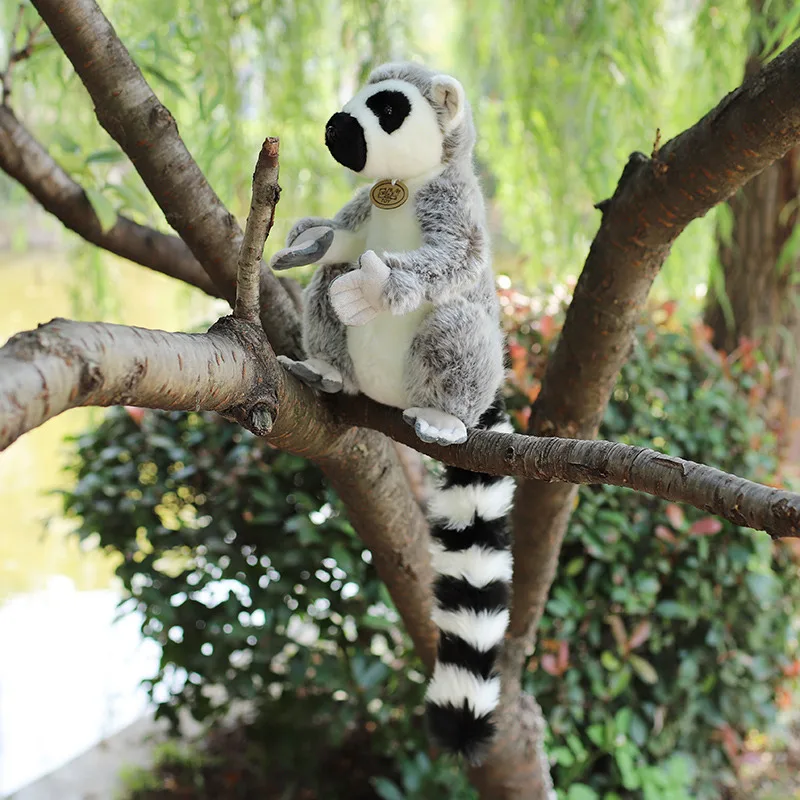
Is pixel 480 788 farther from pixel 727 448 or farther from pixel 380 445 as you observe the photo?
pixel 727 448

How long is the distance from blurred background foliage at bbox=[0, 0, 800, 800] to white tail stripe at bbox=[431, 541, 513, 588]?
63 cm

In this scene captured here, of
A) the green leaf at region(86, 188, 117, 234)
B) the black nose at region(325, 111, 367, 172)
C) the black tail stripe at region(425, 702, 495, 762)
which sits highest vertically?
the green leaf at region(86, 188, 117, 234)

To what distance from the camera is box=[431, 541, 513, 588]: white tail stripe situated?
1002mm

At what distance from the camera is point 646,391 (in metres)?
1.77

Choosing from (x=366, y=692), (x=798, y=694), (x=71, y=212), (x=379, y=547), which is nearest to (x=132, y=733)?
(x=366, y=692)

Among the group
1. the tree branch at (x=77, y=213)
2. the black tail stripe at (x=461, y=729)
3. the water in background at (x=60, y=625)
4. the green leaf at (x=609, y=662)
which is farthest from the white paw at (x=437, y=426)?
the water in background at (x=60, y=625)

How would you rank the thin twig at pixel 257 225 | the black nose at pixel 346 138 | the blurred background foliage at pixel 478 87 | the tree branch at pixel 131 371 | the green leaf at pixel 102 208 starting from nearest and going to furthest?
the tree branch at pixel 131 371 → the thin twig at pixel 257 225 → the black nose at pixel 346 138 → the green leaf at pixel 102 208 → the blurred background foliage at pixel 478 87

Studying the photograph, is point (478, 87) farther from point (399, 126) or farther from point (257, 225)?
point (257, 225)

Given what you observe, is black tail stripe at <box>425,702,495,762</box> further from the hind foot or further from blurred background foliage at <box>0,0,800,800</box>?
blurred background foliage at <box>0,0,800,800</box>

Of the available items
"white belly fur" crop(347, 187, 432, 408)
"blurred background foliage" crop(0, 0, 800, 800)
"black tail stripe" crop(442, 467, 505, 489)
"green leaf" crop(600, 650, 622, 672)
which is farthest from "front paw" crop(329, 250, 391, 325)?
"green leaf" crop(600, 650, 622, 672)

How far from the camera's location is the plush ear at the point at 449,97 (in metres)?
0.89

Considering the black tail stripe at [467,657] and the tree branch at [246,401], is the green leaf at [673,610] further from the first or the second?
the tree branch at [246,401]

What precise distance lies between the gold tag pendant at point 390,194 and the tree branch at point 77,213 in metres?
0.45

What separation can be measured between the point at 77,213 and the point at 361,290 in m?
0.74
